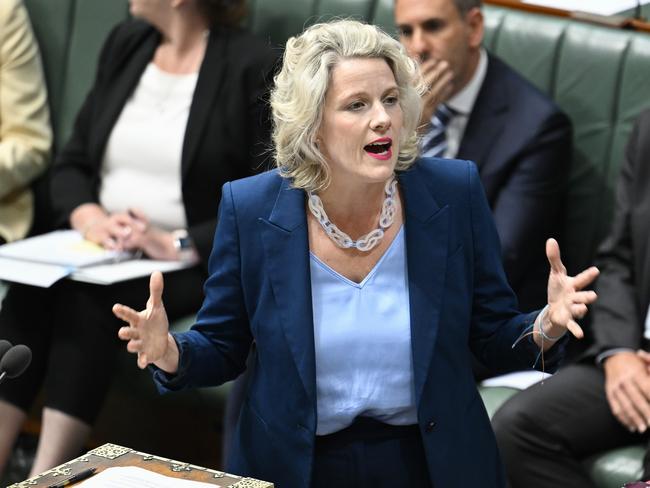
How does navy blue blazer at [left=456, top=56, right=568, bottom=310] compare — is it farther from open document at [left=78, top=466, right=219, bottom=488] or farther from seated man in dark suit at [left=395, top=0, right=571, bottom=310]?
open document at [left=78, top=466, right=219, bottom=488]

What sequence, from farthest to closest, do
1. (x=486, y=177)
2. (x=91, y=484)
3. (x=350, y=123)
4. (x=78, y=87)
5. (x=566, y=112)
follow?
(x=78, y=87) → (x=566, y=112) → (x=486, y=177) → (x=350, y=123) → (x=91, y=484)

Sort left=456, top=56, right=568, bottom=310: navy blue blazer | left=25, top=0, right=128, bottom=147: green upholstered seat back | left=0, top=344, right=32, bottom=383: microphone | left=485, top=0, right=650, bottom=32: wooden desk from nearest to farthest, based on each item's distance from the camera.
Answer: left=0, top=344, right=32, bottom=383: microphone, left=456, top=56, right=568, bottom=310: navy blue blazer, left=485, top=0, right=650, bottom=32: wooden desk, left=25, top=0, right=128, bottom=147: green upholstered seat back

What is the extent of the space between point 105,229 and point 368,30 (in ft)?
4.90

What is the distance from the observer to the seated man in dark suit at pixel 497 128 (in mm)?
3219

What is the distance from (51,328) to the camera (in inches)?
132

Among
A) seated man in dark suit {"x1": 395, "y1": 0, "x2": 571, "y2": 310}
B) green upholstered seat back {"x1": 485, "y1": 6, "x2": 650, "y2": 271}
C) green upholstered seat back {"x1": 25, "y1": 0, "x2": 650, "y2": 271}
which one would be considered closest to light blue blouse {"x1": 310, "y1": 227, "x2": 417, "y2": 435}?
seated man in dark suit {"x1": 395, "y1": 0, "x2": 571, "y2": 310}

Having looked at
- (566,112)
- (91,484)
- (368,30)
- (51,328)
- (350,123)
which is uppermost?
(368,30)

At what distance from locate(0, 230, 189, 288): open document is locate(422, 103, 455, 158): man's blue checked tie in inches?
30.4

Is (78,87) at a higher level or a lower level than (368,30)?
lower

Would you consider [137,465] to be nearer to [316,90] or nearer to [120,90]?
[316,90]

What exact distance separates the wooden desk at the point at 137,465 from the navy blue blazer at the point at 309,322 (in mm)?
196

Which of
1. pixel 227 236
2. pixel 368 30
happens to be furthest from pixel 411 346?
pixel 368 30

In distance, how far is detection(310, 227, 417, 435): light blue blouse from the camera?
224cm

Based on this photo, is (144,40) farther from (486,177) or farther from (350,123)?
(350,123)
